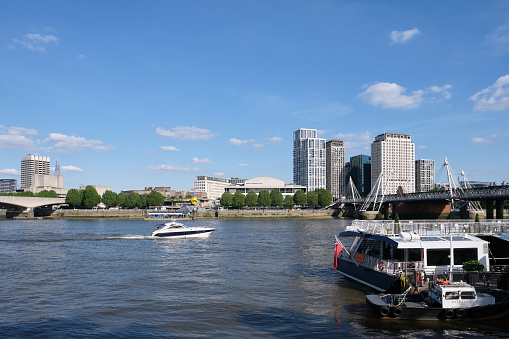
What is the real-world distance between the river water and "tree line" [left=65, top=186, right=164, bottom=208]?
14421 cm

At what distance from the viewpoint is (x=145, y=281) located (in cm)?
3359

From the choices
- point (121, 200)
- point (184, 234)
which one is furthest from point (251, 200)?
point (184, 234)

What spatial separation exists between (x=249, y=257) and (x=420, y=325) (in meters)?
26.2

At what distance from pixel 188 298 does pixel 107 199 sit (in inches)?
7082

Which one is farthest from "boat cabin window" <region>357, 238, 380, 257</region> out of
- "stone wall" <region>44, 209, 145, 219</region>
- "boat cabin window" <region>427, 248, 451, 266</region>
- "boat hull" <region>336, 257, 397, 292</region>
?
Result: "stone wall" <region>44, 209, 145, 219</region>

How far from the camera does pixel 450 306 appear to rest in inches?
870

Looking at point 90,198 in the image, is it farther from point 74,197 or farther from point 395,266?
point 395,266

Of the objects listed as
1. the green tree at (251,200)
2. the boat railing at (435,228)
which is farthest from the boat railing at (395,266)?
the green tree at (251,200)

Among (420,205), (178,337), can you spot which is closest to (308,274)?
(178,337)

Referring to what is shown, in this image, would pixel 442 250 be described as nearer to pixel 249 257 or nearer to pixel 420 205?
pixel 249 257

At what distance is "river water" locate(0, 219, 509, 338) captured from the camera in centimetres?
2162

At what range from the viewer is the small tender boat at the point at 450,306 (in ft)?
72.7

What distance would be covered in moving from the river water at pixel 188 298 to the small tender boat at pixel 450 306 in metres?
0.49

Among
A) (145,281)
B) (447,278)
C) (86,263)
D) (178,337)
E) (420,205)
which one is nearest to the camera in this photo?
(178,337)
